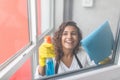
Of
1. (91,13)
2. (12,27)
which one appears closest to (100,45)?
(12,27)

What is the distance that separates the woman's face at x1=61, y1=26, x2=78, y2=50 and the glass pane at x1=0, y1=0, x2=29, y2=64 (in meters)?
0.43

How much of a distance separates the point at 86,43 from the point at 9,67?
2.52 feet

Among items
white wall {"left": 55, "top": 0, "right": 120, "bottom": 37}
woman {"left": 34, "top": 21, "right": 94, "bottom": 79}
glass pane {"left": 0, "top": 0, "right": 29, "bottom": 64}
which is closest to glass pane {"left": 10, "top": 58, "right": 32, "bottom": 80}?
glass pane {"left": 0, "top": 0, "right": 29, "bottom": 64}

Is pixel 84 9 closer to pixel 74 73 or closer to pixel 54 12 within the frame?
pixel 54 12

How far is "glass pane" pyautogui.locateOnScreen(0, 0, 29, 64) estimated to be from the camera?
4.27 feet

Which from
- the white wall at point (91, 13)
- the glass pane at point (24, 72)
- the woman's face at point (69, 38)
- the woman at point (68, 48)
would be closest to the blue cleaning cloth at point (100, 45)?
the woman at point (68, 48)

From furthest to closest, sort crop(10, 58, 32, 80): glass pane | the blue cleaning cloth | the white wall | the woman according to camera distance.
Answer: the white wall, crop(10, 58, 32, 80): glass pane, the woman, the blue cleaning cloth

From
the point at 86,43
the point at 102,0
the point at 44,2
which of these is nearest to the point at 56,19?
the point at 44,2

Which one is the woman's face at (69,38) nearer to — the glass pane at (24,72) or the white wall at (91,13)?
the glass pane at (24,72)

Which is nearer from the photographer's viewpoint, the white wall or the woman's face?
the woman's face

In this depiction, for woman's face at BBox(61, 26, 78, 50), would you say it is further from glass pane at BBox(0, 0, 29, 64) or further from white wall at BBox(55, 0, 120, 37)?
white wall at BBox(55, 0, 120, 37)

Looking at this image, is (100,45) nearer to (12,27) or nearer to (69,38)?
(69,38)

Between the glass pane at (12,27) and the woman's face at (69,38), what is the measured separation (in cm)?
43

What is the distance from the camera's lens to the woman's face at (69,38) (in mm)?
1372
